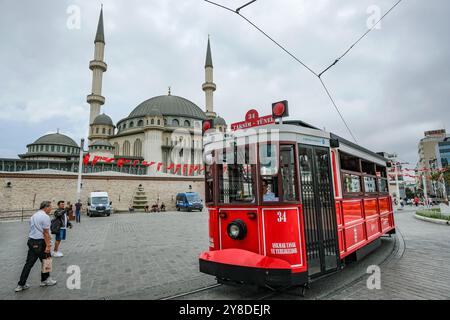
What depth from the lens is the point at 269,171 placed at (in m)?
4.43

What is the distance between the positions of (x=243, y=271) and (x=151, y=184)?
34458mm

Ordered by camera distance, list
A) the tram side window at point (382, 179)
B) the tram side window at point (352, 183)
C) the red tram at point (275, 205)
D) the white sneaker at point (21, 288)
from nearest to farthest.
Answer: the red tram at point (275, 205), the white sneaker at point (21, 288), the tram side window at point (352, 183), the tram side window at point (382, 179)

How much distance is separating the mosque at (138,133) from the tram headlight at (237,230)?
41469 mm

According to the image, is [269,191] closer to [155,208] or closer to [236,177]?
[236,177]

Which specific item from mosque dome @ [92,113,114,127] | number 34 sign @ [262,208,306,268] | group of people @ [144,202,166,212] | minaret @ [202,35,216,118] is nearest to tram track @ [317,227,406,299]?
number 34 sign @ [262,208,306,268]

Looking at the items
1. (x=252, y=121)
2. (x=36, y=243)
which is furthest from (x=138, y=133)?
(x=252, y=121)

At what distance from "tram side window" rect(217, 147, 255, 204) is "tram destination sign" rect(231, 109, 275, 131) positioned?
0.61 m

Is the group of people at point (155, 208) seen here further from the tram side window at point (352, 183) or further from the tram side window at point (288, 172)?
the tram side window at point (288, 172)
